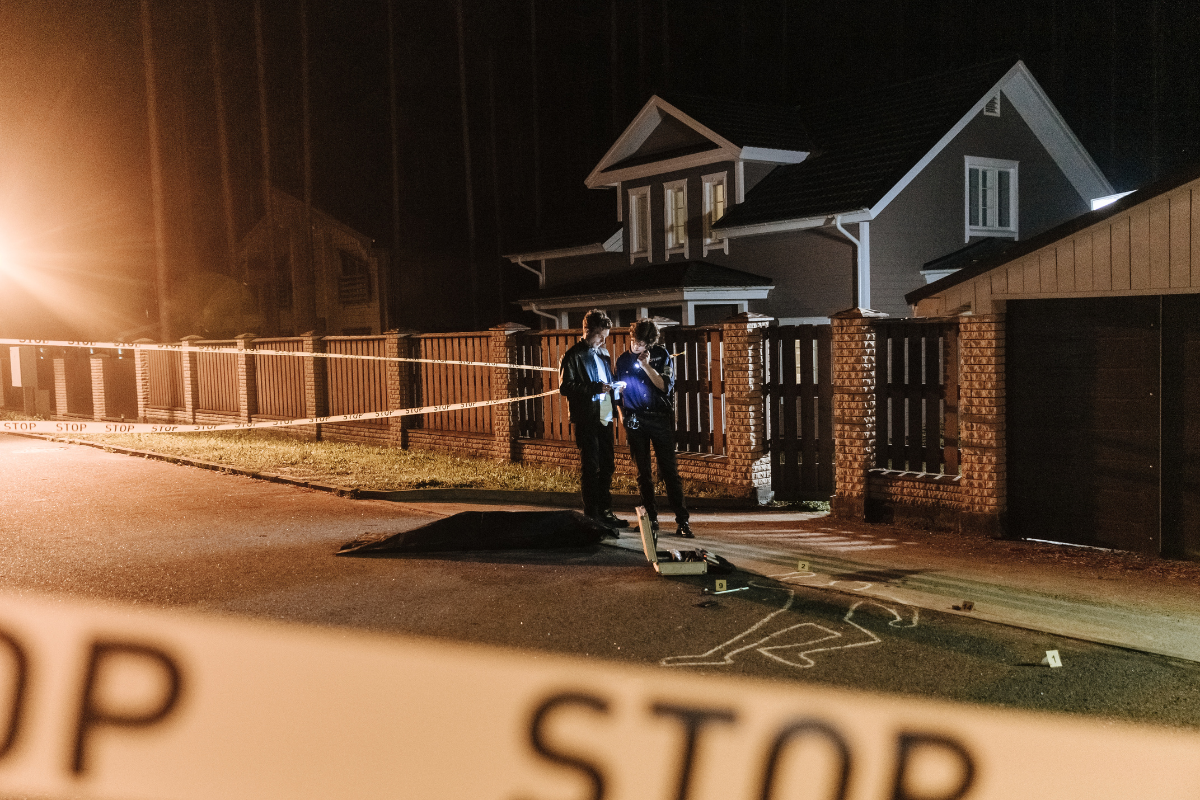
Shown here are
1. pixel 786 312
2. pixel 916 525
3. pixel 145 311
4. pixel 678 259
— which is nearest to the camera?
pixel 916 525

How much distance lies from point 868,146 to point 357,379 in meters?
11.9

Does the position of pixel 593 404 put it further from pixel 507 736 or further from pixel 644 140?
pixel 644 140

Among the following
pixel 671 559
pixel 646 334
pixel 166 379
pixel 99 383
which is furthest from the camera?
pixel 99 383

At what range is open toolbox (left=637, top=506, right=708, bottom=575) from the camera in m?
7.86

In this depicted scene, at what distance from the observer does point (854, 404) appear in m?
10.2

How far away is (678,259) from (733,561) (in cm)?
1691

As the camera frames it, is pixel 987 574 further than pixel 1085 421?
No

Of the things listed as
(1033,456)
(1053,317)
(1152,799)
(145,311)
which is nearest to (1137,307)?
(1053,317)

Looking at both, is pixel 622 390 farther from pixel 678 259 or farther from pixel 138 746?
pixel 678 259

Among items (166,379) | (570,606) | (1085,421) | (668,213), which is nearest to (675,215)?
(668,213)

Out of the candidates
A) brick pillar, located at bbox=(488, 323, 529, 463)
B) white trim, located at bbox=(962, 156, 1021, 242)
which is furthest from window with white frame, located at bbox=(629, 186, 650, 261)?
brick pillar, located at bbox=(488, 323, 529, 463)

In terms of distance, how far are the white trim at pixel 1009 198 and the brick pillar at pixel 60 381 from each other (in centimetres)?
2170

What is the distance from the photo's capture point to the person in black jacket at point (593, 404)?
949cm

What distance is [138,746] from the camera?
4.67 metres
